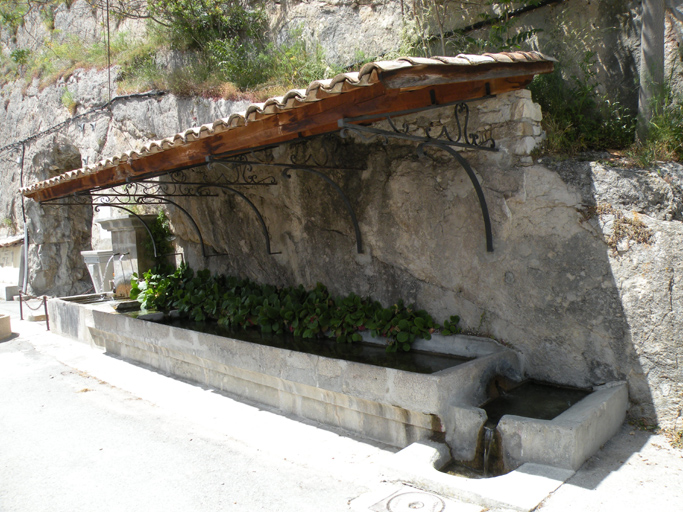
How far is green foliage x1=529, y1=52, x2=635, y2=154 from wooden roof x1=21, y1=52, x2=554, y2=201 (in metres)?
0.61

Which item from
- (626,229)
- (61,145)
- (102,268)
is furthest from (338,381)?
(61,145)

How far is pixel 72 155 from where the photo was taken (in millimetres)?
13617

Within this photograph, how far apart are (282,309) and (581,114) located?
353cm

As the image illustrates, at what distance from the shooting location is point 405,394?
3.41m

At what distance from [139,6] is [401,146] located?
31.8 feet

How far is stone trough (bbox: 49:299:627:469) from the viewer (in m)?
2.93

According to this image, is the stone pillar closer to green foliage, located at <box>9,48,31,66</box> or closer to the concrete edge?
the concrete edge

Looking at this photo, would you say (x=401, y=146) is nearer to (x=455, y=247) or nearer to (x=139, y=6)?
(x=455, y=247)

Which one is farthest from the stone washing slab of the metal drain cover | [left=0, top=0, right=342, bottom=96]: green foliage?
[left=0, top=0, right=342, bottom=96]: green foliage

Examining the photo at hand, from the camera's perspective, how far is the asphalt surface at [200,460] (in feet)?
9.30

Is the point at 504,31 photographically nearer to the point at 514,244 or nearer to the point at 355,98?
the point at 514,244

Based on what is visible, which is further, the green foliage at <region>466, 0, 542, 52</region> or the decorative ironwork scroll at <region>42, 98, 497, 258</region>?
the green foliage at <region>466, 0, 542, 52</region>

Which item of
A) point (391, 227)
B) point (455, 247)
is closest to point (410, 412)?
point (455, 247)

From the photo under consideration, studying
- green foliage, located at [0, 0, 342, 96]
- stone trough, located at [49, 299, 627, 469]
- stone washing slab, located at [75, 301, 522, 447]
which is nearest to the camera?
stone trough, located at [49, 299, 627, 469]
